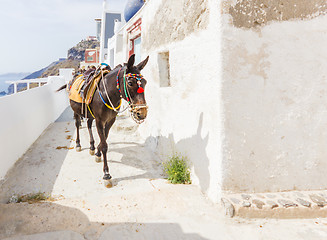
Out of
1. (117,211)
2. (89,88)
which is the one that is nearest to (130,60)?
(89,88)

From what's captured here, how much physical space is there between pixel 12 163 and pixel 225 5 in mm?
4838

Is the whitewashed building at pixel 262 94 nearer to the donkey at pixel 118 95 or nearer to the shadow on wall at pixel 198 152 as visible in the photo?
the shadow on wall at pixel 198 152

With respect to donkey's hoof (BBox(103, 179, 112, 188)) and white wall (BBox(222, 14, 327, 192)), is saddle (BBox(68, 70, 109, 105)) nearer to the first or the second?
donkey's hoof (BBox(103, 179, 112, 188))

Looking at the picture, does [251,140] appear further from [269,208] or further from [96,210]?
[96,210]

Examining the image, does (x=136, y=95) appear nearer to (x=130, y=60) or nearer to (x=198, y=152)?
(x=130, y=60)

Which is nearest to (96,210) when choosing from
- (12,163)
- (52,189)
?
(52,189)

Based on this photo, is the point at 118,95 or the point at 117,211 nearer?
the point at 117,211

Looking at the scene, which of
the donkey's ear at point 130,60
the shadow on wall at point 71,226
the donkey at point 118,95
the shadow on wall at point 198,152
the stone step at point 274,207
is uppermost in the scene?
the donkey's ear at point 130,60

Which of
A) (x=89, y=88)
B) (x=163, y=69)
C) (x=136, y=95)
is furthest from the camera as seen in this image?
(x=163, y=69)

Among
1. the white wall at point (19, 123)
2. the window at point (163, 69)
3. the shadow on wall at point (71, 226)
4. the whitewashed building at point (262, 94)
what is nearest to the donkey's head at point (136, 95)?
the whitewashed building at point (262, 94)

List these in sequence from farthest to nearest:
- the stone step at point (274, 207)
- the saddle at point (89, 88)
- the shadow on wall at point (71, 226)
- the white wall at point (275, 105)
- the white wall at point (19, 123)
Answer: the saddle at point (89, 88)
the white wall at point (19, 123)
the white wall at point (275, 105)
the stone step at point (274, 207)
the shadow on wall at point (71, 226)

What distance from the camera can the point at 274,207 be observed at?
300 cm

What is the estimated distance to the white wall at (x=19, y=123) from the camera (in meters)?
4.42

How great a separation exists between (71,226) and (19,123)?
3590 mm
